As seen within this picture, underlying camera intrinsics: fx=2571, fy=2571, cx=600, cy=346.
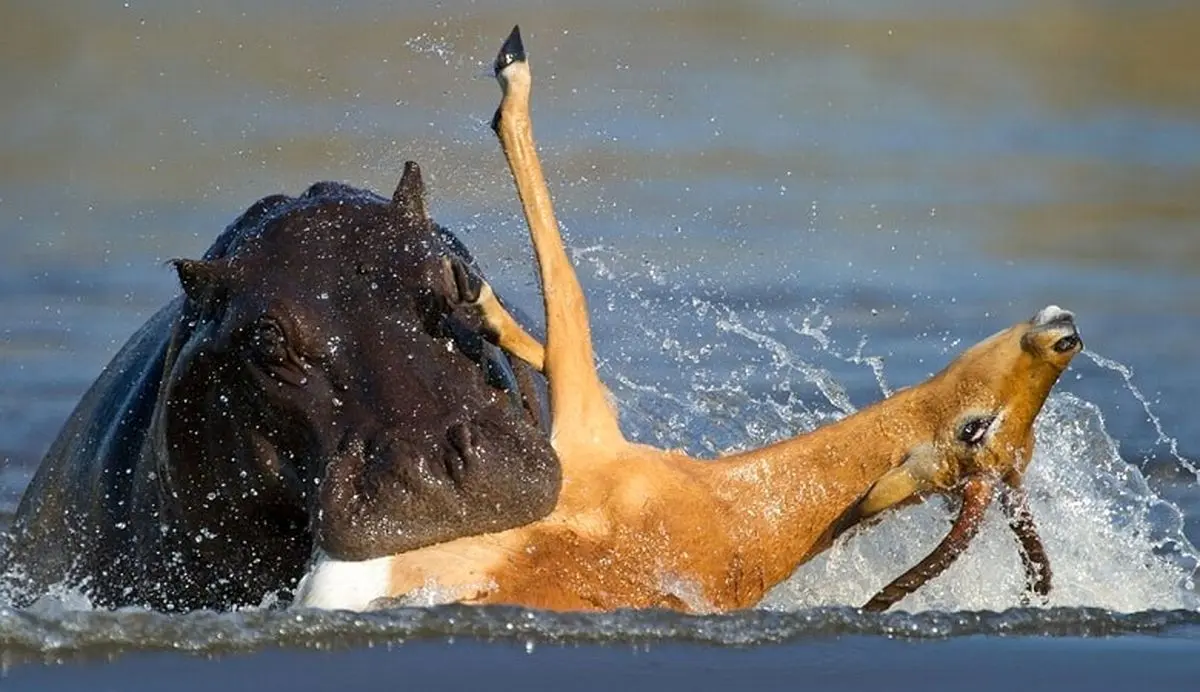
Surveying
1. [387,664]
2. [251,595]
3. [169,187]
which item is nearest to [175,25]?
[169,187]

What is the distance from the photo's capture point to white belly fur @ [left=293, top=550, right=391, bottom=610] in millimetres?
5145

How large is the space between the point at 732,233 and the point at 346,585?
7789 millimetres

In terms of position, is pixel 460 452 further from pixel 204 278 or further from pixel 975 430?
pixel 975 430

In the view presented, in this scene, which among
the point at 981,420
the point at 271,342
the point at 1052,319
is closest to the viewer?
the point at 1052,319

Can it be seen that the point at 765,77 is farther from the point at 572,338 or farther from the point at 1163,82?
the point at 572,338

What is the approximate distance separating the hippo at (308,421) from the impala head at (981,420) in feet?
2.56

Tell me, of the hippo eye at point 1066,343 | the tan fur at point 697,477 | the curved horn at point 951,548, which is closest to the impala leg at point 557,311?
the tan fur at point 697,477

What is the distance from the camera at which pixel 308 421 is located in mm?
5656

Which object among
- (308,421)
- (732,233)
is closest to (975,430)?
(308,421)

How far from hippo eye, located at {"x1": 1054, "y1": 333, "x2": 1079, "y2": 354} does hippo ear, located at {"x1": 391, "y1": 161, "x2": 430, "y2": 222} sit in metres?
1.60

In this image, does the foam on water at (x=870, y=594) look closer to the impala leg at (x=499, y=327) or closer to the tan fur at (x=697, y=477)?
the tan fur at (x=697, y=477)

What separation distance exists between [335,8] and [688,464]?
12.6 metres

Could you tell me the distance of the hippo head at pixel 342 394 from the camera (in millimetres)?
5285

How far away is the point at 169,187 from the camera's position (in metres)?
14.3
